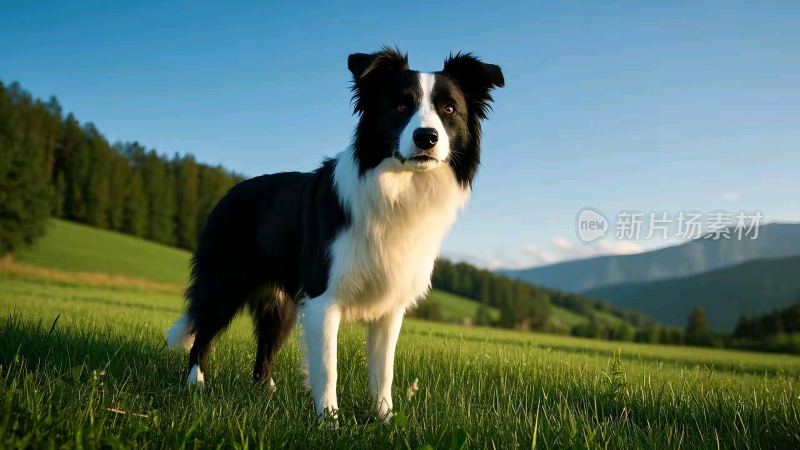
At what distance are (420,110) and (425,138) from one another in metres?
0.28

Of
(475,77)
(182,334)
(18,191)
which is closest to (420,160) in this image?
(475,77)

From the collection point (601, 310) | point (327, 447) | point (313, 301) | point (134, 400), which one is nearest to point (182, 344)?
point (134, 400)

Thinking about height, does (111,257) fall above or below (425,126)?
below

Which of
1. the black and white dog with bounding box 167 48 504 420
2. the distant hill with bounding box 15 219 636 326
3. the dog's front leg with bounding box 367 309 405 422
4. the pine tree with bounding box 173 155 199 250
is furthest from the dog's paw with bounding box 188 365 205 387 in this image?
the pine tree with bounding box 173 155 199 250

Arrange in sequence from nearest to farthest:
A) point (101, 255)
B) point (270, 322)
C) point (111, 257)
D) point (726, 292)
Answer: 1. point (270, 322)
2. point (101, 255)
3. point (111, 257)
4. point (726, 292)

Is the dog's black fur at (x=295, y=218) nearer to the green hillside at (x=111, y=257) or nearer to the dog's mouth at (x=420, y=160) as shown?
the dog's mouth at (x=420, y=160)

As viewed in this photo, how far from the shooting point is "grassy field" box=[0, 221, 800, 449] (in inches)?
139

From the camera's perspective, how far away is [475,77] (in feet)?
14.9

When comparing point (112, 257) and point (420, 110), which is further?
point (112, 257)

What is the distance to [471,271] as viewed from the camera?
6569cm

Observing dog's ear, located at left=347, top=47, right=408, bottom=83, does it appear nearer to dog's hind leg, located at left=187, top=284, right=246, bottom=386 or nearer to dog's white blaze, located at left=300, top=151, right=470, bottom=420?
dog's white blaze, located at left=300, top=151, right=470, bottom=420

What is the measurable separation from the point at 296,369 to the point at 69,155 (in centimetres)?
6398

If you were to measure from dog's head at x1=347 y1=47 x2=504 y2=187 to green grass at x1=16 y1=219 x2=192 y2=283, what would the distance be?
44.7m

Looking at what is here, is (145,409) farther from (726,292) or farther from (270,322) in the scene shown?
(726,292)
